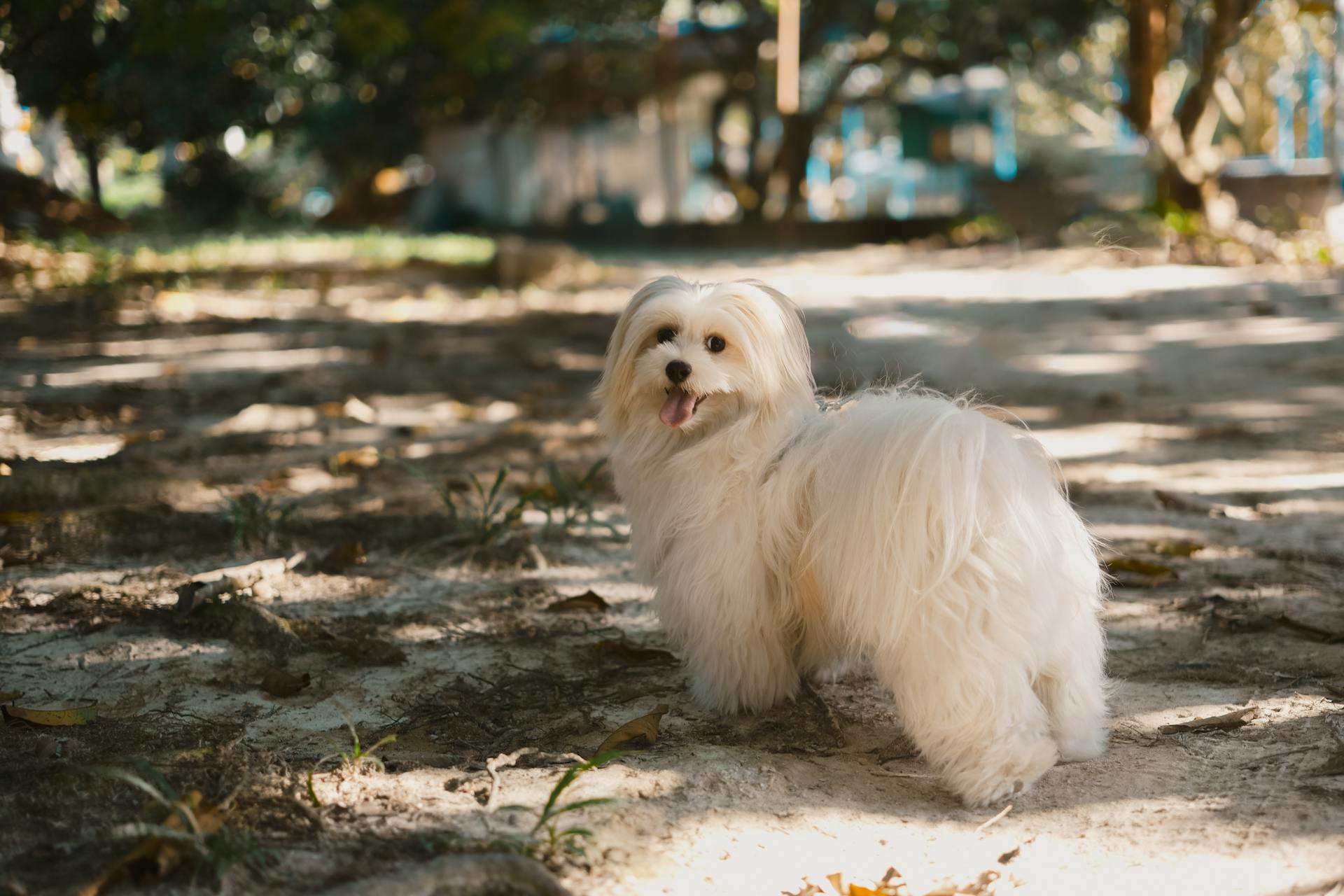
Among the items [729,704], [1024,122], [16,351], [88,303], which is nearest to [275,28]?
[88,303]

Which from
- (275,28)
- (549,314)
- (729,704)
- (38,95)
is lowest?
(729,704)

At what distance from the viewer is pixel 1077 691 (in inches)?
106

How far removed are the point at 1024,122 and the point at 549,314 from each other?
24.6 m

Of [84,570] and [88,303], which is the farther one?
[88,303]

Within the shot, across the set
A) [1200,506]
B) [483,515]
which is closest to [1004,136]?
[1200,506]

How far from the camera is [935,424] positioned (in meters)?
2.61

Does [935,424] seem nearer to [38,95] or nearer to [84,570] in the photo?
[84,570]

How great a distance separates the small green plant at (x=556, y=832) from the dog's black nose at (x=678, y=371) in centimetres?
92

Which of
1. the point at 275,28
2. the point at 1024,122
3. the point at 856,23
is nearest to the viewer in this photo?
the point at 275,28

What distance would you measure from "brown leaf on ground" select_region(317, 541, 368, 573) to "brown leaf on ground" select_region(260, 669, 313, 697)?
1079 mm

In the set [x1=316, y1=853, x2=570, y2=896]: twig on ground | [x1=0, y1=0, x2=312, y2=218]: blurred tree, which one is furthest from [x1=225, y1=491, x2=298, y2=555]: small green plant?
[x1=0, y1=0, x2=312, y2=218]: blurred tree

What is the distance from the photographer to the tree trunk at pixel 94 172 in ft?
48.0

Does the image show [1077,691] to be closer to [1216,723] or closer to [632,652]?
[1216,723]

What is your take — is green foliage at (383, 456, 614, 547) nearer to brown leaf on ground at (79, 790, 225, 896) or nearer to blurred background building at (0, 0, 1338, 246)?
brown leaf on ground at (79, 790, 225, 896)
